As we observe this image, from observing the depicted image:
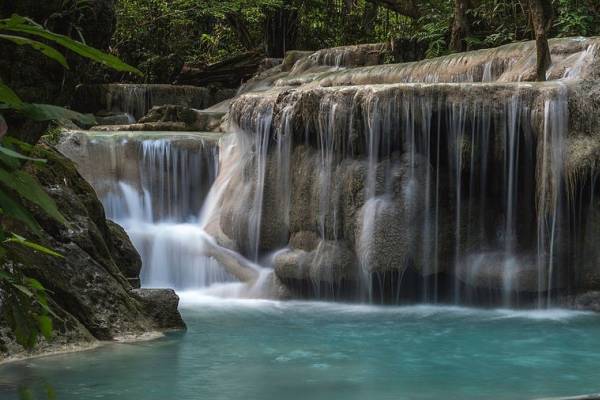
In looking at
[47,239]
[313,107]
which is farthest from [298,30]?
[47,239]

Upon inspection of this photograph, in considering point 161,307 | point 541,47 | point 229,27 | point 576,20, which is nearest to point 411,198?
point 541,47

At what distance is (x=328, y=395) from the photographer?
568 cm

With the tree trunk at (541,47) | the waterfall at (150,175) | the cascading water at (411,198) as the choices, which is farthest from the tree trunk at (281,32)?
the tree trunk at (541,47)

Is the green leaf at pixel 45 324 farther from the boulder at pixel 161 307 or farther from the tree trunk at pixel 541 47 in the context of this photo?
the tree trunk at pixel 541 47

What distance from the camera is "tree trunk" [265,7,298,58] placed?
23781 millimetres

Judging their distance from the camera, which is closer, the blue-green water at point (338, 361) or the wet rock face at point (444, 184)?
the blue-green water at point (338, 361)

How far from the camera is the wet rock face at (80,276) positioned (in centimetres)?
695

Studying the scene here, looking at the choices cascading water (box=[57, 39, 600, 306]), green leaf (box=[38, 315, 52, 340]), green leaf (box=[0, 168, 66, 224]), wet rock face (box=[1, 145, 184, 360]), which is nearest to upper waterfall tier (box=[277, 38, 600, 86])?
cascading water (box=[57, 39, 600, 306])

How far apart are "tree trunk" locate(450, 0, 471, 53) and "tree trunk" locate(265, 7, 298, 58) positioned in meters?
7.90

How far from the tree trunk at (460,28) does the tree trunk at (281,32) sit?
25.9 ft

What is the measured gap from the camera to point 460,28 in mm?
16516

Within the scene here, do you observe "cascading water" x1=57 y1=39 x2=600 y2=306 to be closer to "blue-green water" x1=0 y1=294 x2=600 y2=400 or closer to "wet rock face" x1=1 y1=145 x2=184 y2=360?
"blue-green water" x1=0 y1=294 x2=600 y2=400

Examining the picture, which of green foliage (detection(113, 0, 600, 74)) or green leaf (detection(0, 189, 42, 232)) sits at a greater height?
green foliage (detection(113, 0, 600, 74))

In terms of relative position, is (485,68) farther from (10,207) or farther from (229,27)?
A: (229,27)
